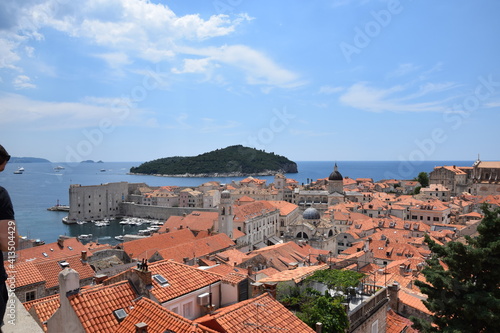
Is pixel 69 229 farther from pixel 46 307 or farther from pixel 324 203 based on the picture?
pixel 46 307

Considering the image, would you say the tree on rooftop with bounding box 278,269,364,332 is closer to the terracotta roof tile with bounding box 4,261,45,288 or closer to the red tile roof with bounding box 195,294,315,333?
the red tile roof with bounding box 195,294,315,333

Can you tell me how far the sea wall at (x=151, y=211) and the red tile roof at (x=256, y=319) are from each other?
68433 mm

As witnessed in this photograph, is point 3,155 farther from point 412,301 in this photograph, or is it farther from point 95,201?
point 95,201

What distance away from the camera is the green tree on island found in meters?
8.07

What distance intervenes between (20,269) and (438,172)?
277 feet

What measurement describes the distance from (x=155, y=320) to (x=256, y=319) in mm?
1848

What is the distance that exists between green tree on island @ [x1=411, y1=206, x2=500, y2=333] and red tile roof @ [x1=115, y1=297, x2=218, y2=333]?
20.0 feet

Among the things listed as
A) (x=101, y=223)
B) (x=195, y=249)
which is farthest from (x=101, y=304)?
(x=101, y=223)

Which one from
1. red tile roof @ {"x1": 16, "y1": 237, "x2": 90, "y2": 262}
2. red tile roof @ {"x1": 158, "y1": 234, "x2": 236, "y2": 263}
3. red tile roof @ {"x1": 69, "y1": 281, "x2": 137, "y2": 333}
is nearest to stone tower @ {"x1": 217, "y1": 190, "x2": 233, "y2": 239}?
red tile roof @ {"x1": 158, "y1": 234, "x2": 236, "y2": 263}

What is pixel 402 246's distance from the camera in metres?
31.5

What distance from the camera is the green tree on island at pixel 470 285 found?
807cm

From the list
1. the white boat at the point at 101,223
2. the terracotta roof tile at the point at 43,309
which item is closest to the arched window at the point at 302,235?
the terracotta roof tile at the point at 43,309

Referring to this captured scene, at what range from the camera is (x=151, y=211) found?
78.2 meters

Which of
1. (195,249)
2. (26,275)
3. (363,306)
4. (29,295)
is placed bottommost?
(195,249)
